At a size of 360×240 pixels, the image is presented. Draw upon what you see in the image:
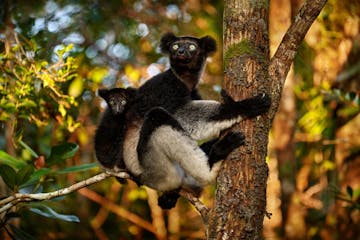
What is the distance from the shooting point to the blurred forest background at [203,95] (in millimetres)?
8797

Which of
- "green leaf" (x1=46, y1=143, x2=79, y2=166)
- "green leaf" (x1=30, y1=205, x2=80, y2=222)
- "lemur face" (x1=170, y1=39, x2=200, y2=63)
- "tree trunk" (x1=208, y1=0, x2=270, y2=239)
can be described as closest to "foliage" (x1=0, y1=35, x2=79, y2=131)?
"green leaf" (x1=46, y1=143, x2=79, y2=166)

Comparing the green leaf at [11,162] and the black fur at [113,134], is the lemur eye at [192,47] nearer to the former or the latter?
the black fur at [113,134]

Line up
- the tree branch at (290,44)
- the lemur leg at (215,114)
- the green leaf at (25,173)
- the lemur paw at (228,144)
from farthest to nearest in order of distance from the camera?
the green leaf at (25,173) < the tree branch at (290,44) < the lemur leg at (215,114) < the lemur paw at (228,144)

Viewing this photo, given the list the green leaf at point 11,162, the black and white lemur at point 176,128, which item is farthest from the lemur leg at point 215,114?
the green leaf at point 11,162

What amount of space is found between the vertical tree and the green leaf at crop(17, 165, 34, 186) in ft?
6.59

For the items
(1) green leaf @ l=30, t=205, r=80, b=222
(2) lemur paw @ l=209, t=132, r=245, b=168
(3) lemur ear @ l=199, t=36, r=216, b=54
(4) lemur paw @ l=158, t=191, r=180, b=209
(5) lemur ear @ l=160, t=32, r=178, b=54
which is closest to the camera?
(2) lemur paw @ l=209, t=132, r=245, b=168

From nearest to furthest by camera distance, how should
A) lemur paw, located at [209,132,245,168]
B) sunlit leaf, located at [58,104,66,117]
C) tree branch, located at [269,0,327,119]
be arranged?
lemur paw, located at [209,132,245,168] < tree branch, located at [269,0,327,119] < sunlit leaf, located at [58,104,66,117]

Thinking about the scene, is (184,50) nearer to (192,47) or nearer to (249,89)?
(192,47)

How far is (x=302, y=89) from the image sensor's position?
29.5 feet

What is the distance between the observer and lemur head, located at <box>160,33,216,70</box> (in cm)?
634

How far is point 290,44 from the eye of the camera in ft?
15.0

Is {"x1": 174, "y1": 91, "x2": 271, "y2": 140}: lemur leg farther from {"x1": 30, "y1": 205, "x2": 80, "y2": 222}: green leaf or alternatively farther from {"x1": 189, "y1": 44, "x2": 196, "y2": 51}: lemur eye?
{"x1": 30, "y1": 205, "x2": 80, "y2": 222}: green leaf

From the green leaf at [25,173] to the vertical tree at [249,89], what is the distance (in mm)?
2010

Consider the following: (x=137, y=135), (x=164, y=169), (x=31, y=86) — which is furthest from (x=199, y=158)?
(x=31, y=86)
